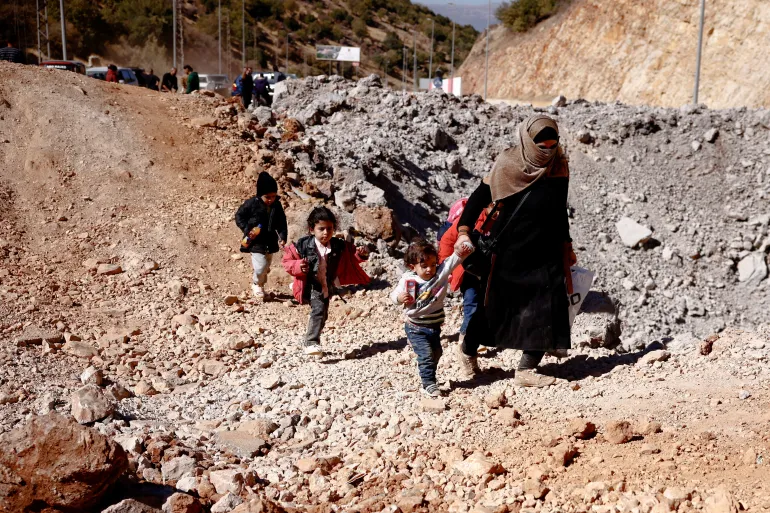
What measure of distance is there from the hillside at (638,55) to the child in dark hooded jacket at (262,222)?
57.7ft

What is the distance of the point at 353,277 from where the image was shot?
557cm

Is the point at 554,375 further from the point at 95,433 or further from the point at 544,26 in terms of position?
the point at 544,26

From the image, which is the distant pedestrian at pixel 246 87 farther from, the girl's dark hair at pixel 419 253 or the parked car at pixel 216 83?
the parked car at pixel 216 83

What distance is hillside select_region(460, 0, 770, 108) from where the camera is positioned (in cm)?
2173

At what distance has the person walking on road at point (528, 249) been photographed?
443 centimetres

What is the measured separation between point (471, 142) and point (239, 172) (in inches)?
166

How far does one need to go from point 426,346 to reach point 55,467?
2.19 metres

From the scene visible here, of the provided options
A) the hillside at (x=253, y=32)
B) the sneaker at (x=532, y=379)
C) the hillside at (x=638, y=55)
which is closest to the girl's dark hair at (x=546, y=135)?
the sneaker at (x=532, y=379)

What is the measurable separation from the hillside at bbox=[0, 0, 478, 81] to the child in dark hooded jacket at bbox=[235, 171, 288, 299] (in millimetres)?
38296

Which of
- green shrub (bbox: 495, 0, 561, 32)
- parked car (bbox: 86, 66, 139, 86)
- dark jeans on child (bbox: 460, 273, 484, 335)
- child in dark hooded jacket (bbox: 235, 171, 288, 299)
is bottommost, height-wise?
dark jeans on child (bbox: 460, 273, 484, 335)

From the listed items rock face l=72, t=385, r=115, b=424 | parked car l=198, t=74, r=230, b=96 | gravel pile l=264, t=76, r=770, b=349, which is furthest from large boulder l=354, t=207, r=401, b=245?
parked car l=198, t=74, r=230, b=96

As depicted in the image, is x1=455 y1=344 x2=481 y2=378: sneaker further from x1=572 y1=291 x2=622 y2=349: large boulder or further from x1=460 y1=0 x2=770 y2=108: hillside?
x1=460 y1=0 x2=770 y2=108: hillside

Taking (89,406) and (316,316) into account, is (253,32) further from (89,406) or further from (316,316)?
(89,406)

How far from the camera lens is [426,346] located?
14.9 feet
